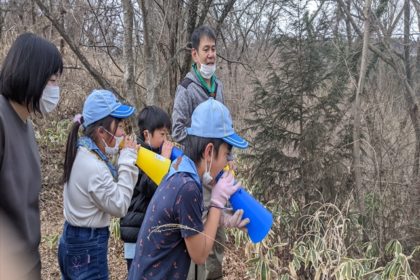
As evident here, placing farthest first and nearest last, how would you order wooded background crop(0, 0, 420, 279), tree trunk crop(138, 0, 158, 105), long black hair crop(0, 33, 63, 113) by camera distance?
tree trunk crop(138, 0, 158, 105) → wooded background crop(0, 0, 420, 279) → long black hair crop(0, 33, 63, 113)

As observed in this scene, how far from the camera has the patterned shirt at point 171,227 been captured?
5.64ft

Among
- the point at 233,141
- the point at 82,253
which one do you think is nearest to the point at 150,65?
the point at 82,253

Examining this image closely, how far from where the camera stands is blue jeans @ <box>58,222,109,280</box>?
2.26 meters

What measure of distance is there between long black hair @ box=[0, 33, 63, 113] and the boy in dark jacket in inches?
46.7

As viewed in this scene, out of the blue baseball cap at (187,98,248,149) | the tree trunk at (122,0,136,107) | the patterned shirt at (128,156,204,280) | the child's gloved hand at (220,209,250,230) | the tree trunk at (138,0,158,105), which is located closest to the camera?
the patterned shirt at (128,156,204,280)

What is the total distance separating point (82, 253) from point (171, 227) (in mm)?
769

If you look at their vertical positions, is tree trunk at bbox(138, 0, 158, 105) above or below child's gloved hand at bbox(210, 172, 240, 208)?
above

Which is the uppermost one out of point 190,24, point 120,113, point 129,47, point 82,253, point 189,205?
point 190,24

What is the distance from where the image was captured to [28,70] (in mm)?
1636

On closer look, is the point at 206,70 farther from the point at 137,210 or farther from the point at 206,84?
the point at 137,210

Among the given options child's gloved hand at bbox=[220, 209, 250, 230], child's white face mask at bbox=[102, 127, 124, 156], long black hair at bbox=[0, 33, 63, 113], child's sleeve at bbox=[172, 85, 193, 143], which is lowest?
child's gloved hand at bbox=[220, 209, 250, 230]

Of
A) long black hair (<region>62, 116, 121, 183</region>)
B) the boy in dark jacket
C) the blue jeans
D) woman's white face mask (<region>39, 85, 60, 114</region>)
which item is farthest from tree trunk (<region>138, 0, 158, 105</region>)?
woman's white face mask (<region>39, 85, 60, 114</region>)

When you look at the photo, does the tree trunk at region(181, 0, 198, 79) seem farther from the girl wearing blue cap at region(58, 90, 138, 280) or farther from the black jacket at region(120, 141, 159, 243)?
the girl wearing blue cap at region(58, 90, 138, 280)

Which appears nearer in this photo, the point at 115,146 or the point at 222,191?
the point at 222,191
